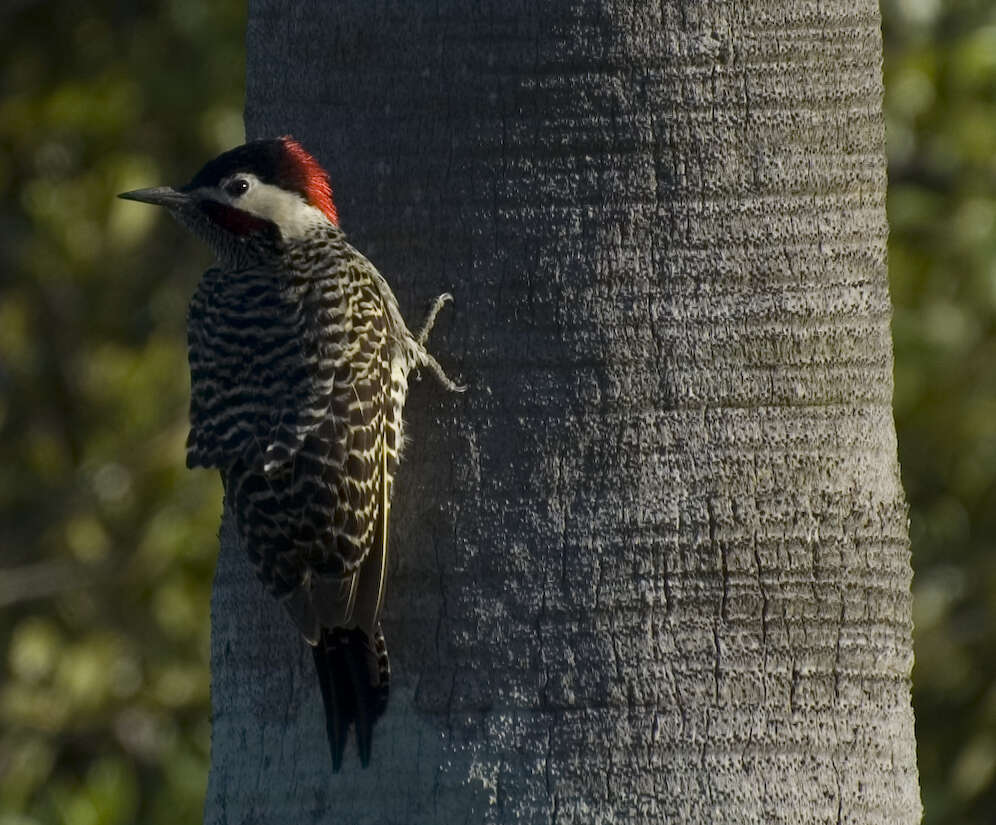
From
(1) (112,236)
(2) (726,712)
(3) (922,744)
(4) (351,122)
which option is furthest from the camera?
(3) (922,744)

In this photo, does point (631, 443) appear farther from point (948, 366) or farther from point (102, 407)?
point (948, 366)

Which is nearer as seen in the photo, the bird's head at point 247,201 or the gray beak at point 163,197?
the bird's head at point 247,201

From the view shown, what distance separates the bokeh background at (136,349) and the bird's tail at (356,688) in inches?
172

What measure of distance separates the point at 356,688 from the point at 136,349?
217 inches

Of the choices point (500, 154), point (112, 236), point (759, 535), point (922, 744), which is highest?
point (112, 236)

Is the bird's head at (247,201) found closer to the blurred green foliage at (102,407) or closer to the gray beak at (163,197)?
the gray beak at (163,197)

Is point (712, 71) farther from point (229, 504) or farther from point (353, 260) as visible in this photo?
point (229, 504)

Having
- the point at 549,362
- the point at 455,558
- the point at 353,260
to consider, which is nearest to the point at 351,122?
the point at 353,260

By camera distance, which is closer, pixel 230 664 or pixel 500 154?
pixel 500 154

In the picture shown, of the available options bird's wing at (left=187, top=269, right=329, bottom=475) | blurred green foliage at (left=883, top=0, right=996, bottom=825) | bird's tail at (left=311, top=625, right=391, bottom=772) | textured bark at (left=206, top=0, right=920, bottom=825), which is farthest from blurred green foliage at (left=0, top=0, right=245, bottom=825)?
textured bark at (left=206, top=0, right=920, bottom=825)

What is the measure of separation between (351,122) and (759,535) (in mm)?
1178

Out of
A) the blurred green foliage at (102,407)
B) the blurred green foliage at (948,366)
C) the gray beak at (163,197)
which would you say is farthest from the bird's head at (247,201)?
the blurred green foliage at (948,366)

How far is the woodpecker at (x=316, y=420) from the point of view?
3980 mm

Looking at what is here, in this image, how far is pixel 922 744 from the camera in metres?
10.1
